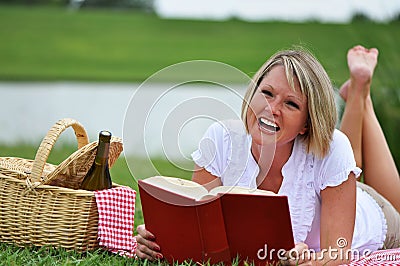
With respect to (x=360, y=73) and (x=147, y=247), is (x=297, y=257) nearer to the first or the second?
(x=147, y=247)

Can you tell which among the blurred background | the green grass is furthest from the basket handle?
the green grass

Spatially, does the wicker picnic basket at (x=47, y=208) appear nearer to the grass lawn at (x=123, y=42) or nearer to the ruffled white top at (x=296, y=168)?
the ruffled white top at (x=296, y=168)

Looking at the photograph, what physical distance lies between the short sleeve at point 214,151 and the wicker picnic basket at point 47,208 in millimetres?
362

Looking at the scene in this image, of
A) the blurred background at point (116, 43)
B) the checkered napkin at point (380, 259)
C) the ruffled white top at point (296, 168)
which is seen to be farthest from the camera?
the blurred background at point (116, 43)

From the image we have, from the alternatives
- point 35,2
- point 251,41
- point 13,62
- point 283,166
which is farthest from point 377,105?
point 35,2

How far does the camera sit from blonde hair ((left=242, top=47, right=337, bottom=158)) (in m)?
1.94

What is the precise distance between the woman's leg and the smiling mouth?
868mm

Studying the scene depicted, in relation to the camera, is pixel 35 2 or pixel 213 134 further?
pixel 35 2

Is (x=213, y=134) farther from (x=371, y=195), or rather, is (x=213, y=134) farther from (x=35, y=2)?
(x=35, y=2)

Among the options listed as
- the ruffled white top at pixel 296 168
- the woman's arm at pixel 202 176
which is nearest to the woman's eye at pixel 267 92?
the ruffled white top at pixel 296 168

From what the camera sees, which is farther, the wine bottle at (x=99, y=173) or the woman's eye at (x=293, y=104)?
the wine bottle at (x=99, y=173)

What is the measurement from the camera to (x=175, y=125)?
1817 mm

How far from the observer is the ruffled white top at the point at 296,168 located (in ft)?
6.25

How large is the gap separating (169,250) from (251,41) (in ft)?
46.0
